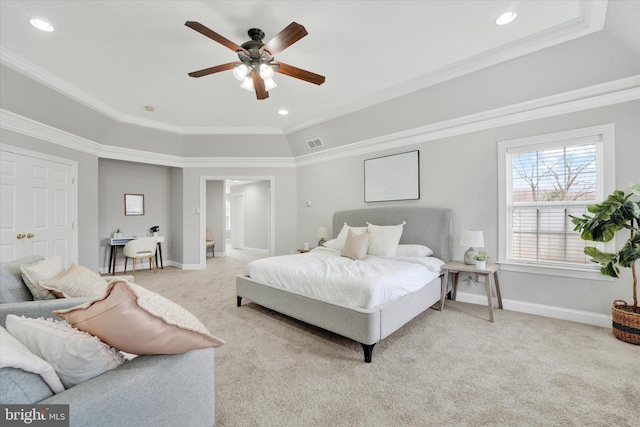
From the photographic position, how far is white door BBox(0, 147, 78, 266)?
11.7 ft

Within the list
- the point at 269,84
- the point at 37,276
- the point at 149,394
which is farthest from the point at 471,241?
the point at 37,276

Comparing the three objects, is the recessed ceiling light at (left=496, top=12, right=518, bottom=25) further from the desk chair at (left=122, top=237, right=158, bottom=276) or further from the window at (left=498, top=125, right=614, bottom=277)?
the desk chair at (left=122, top=237, right=158, bottom=276)

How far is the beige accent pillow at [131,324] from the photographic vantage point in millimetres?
990

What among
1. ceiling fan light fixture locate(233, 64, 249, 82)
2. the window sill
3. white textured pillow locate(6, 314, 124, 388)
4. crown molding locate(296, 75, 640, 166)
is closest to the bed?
the window sill

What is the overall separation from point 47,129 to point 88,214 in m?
1.51

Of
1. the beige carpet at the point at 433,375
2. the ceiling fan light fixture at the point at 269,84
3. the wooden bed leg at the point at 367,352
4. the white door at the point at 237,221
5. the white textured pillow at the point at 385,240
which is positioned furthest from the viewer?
the white door at the point at 237,221

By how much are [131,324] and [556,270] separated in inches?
155

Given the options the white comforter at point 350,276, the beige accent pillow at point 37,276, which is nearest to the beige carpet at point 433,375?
the white comforter at point 350,276

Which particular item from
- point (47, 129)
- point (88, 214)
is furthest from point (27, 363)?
point (88, 214)

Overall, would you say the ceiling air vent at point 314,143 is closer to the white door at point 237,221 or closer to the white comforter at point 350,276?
the white comforter at point 350,276

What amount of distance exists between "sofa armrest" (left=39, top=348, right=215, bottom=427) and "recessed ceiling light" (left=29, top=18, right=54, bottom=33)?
3.13 metres

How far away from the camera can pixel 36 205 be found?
3.95 metres

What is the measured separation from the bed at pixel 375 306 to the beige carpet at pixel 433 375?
184 mm

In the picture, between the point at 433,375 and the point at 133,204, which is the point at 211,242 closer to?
the point at 133,204
